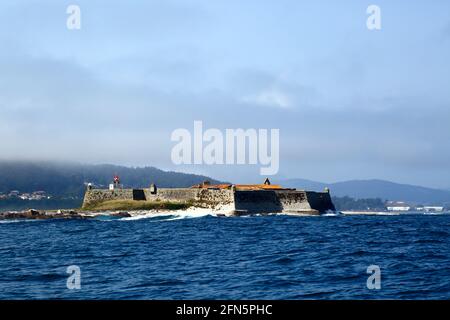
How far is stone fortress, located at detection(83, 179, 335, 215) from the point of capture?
10056cm

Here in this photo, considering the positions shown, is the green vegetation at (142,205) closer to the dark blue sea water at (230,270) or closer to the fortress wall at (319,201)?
the fortress wall at (319,201)

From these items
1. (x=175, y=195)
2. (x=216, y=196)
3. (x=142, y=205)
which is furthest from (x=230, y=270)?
(x=175, y=195)

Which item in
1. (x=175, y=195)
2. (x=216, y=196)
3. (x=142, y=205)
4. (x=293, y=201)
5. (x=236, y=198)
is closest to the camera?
(x=236, y=198)

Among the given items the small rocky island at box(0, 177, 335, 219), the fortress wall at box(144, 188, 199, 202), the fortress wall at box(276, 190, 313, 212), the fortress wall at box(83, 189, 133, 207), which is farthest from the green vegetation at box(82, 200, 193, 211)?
the fortress wall at box(276, 190, 313, 212)

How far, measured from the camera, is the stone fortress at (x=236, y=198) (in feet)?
330

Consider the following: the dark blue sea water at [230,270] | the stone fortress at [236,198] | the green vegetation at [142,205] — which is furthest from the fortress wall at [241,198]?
the dark blue sea water at [230,270]

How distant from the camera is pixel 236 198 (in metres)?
99.9

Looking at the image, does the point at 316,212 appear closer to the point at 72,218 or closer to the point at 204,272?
the point at 72,218

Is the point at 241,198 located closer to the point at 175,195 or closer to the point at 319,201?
the point at 175,195

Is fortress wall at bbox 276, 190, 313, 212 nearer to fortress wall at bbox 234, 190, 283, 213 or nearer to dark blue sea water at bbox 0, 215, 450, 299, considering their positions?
fortress wall at bbox 234, 190, 283, 213

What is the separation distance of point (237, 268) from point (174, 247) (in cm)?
1160

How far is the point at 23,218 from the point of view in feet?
324

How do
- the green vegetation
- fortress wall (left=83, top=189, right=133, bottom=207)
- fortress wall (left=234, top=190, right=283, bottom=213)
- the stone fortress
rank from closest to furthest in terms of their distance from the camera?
1. fortress wall (left=234, top=190, right=283, bottom=213)
2. the stone fortress
3. the green vegetation
4. fortress wall (left=83, top=189, right=133, bottom=207)
